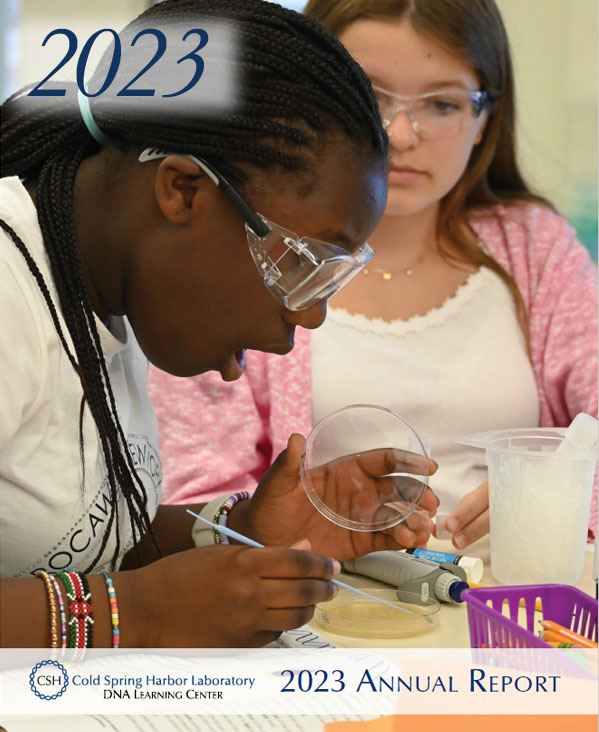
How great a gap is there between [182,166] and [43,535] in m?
0.36

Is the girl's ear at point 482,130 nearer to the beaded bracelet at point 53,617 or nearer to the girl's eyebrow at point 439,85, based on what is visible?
the girl's eyebrow at point 439,85

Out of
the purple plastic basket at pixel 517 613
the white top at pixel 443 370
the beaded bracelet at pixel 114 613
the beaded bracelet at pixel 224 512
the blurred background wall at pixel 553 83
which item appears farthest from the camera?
the white top at pixel 443 370

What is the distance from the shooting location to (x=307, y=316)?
872 millimetres

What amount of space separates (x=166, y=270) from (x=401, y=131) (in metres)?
0.67

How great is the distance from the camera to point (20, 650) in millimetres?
695

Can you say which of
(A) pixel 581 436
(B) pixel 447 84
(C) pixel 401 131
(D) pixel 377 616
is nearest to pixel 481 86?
(B) pixel 447 84

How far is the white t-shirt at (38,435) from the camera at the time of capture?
0.76 metres

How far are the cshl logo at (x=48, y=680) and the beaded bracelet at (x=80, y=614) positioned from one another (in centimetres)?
2

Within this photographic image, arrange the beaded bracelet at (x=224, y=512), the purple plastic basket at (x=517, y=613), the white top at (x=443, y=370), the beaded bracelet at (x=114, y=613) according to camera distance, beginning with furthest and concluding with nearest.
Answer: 1. the white top at (x=443, y=370)
2. the beaded bracelet at (x=224, y=512)
3. the beaded bracelet at (x=114, y=613)
4. the purple plastic basket at (x=517, y=613)

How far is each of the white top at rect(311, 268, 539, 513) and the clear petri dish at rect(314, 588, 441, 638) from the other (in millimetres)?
573

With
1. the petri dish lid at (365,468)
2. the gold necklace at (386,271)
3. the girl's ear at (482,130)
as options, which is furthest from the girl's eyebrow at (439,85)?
the petri dish lid at (365,468)

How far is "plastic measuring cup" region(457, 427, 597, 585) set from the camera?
0.91 meters

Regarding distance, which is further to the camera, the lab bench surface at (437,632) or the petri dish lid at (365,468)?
the petri dish lid at (365,468)

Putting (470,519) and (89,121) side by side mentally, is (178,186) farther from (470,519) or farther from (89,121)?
(470,519)
